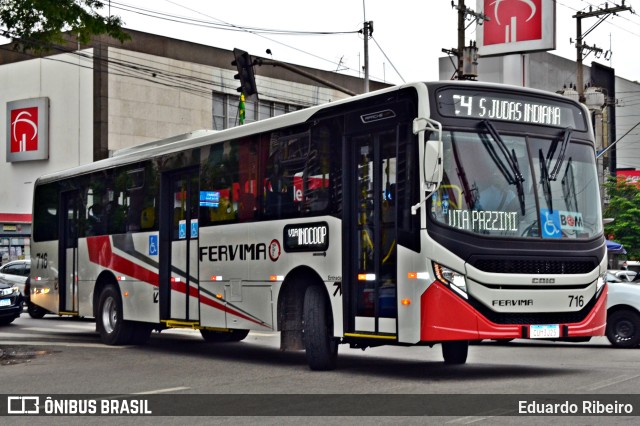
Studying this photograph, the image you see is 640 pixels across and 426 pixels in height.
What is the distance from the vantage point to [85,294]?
20.8m

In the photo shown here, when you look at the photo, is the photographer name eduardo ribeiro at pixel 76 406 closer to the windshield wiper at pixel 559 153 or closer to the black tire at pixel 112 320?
the windshield wiper at pixel 559 153

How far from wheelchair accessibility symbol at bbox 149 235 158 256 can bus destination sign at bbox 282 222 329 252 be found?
405cm

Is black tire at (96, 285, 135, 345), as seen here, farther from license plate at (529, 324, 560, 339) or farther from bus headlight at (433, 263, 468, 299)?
license plate at (529, 324, 560, 339)

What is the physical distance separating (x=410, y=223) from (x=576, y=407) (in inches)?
129

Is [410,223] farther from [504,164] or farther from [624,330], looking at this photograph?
[624,330]

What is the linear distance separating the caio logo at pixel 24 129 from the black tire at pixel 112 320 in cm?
3620

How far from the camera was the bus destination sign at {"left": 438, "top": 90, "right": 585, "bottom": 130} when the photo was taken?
42.0ft

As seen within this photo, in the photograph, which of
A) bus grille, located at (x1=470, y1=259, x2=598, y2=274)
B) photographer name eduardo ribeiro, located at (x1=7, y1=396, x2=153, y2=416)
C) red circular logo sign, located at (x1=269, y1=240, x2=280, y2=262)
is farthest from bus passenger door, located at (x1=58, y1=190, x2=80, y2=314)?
bus grille, located at (x1=470, y1=259, x2=598, y2=274)

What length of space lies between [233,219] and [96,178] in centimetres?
543

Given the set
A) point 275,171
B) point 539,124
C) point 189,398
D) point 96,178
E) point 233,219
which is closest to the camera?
point 189,398

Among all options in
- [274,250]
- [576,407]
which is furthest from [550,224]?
[274,250]

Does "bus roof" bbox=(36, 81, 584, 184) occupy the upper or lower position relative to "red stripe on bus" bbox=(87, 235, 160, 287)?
upper

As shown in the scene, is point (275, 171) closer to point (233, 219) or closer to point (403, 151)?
point (233, 219)
